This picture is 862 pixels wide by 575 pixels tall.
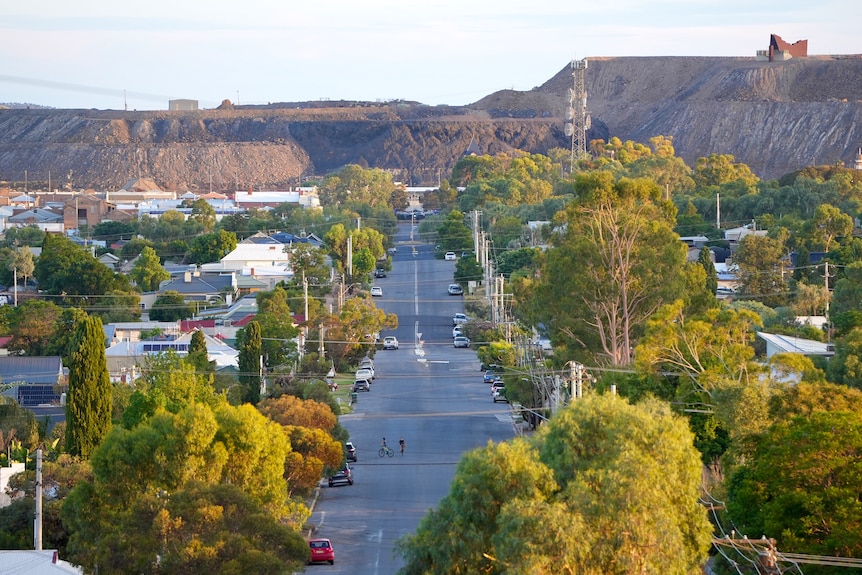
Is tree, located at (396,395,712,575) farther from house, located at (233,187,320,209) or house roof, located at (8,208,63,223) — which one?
house, located at (233,187,320,209)

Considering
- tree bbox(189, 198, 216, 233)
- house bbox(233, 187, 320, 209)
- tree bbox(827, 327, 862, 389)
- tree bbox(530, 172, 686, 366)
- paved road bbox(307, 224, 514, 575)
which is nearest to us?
paved road bbox(307, 224, 514, 575)

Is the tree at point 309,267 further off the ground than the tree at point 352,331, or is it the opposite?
the tree at point 309,267

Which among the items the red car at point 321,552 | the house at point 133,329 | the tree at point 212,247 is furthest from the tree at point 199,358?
the tree at point 212,247

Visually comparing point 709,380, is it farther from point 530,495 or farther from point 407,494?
point 530,495

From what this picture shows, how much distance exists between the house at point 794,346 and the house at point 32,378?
23292 mm

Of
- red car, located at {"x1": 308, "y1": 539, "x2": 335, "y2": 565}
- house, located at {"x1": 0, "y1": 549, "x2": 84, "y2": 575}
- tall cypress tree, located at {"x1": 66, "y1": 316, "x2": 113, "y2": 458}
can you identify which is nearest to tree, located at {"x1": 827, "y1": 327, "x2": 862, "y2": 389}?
red car, located at {"x1": 308, "y1": 539, "x2": 335, "y2": 565}

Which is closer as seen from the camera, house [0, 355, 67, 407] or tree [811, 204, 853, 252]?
house [0, 355, 67, 407]

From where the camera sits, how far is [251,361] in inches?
1914

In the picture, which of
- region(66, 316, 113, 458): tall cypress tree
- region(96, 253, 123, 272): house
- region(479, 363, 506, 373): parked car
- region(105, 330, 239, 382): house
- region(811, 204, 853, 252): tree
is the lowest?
region(479, 363, 506, 373): parked car

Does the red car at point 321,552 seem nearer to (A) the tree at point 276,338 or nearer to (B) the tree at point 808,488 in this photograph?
(B) the tree at point 808,488

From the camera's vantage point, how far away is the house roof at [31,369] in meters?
55.0

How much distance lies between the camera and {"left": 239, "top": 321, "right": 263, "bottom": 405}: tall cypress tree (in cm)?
4716

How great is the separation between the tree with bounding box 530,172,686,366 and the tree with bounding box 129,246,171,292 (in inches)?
1575

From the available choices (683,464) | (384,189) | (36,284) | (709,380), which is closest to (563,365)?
(709,380)
